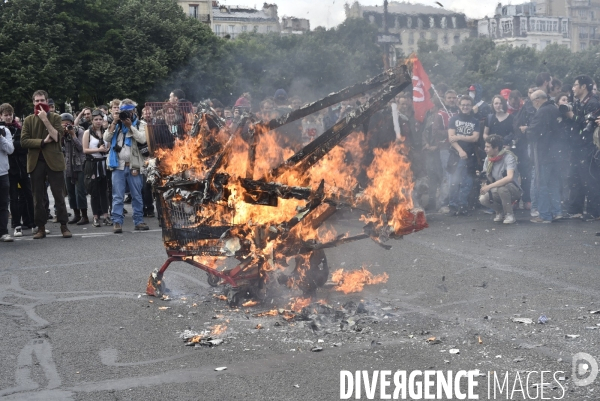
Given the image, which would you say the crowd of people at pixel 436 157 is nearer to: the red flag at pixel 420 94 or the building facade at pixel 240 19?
the red flag at pixel 420 94

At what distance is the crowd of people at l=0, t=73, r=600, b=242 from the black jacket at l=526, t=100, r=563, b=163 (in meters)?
0.02

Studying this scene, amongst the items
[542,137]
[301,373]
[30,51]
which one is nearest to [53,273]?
[301,373]

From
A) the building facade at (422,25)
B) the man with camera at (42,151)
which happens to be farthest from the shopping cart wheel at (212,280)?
the building facade at (422,25)

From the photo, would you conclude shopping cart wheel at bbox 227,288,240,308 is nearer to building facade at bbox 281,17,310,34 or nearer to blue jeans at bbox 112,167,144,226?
blue jeans at bbox 112,167,144,226

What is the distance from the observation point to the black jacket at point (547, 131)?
12.7 m

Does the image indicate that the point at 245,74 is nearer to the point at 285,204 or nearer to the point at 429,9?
the point at 285,204

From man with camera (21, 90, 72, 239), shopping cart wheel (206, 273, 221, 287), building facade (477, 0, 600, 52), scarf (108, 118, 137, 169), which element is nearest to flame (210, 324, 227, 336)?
shopping cart wheel (206, 273, 221, 287)

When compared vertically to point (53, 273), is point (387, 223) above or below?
above

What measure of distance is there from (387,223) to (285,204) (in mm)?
1010

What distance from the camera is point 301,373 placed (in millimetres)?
5250

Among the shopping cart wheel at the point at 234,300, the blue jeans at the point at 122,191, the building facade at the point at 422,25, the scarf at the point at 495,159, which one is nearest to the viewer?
the shopping cart wheel at the point at 234,300

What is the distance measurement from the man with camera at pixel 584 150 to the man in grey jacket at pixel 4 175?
30.8ft

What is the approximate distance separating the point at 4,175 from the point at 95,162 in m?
2.08

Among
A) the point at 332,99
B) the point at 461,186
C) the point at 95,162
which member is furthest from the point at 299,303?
the point at 95,162
